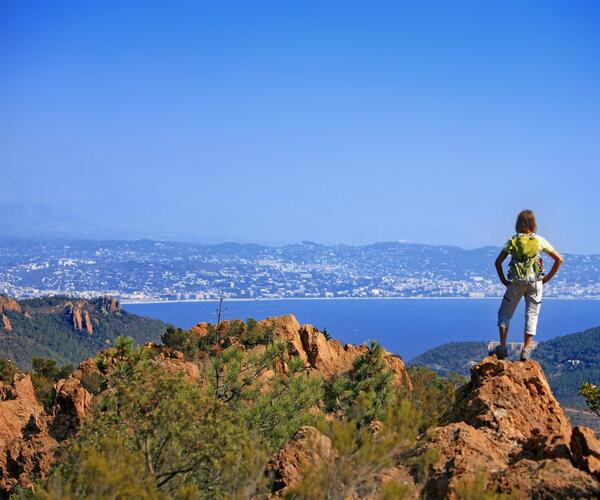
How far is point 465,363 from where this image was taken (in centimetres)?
11975

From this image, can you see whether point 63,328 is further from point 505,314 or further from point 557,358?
point 505,314

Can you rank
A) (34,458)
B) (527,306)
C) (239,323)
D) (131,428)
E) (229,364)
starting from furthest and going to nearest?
(239,323) → (34,458) → (229,364) → (527,306) → (131,428)

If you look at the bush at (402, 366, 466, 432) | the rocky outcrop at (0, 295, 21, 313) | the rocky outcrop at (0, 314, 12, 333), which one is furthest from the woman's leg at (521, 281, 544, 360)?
the rocky outcrop at (0, 295, 21, 313)

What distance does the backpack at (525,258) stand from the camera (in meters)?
8.83

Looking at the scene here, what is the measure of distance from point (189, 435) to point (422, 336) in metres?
193

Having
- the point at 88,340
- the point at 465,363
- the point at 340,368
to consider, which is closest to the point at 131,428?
the point at 340,368

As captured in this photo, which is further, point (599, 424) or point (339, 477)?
point (599, 424)

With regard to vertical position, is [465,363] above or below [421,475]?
below

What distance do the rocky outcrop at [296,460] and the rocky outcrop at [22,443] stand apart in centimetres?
711

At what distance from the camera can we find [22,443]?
15758mm

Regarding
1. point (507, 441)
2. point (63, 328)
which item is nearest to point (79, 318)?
point (63, 328)

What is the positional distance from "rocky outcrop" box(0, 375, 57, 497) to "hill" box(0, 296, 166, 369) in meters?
60.9

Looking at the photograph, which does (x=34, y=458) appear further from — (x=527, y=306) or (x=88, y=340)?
(x=88, y=340)

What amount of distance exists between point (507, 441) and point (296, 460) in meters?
2.22
